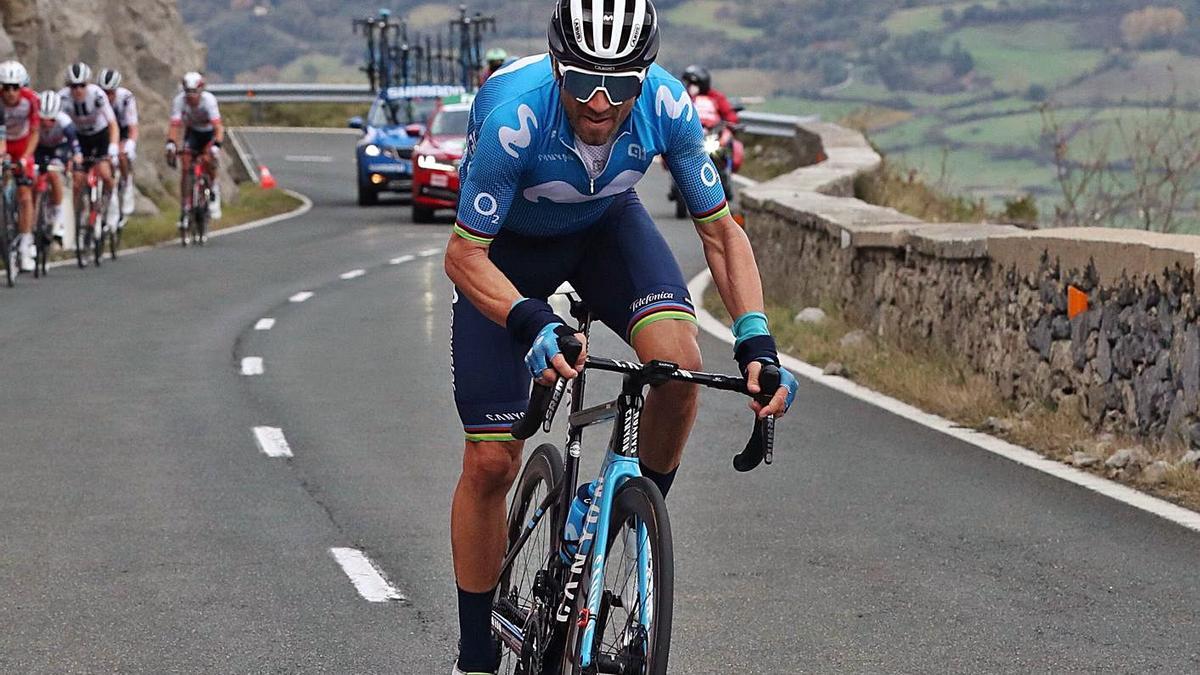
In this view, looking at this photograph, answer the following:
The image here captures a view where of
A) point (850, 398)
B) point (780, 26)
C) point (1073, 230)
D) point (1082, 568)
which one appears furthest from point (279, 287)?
point (780, 26)

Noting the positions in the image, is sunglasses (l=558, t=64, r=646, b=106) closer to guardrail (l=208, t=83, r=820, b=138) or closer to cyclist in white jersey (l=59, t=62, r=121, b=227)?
cyclist in white jersey (l=59, t=62, r=121, b=227)

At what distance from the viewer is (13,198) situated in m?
19.7

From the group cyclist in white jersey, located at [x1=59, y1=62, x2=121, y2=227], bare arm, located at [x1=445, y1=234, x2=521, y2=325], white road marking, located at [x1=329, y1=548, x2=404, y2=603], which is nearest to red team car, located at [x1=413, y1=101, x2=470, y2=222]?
cyclist in white jersey, located at [x1=59, y1=62, x2=121, y2=227]

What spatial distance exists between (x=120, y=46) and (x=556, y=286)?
33326 millimetres

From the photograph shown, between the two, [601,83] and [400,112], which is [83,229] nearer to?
[400,112]

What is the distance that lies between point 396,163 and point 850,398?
71.2ft

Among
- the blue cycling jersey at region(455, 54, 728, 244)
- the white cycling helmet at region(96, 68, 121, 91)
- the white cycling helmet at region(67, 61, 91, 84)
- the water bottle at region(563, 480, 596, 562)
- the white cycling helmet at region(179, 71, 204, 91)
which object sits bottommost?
the white cycling helmet at region(179, 71, 204, 91)

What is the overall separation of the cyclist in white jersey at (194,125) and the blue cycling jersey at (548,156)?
62.2ft

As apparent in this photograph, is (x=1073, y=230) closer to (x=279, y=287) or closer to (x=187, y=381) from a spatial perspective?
(x=187, y=381)

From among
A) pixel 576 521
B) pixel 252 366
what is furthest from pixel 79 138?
pixel 576 521

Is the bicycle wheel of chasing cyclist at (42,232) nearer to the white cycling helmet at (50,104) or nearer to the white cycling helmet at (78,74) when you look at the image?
the white cycling helmet at (50,104)

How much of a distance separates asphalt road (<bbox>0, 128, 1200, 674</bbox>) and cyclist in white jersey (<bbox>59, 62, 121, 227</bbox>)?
6.94 m

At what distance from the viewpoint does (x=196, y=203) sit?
2527cm

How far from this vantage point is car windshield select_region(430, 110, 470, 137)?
30.3 metres
